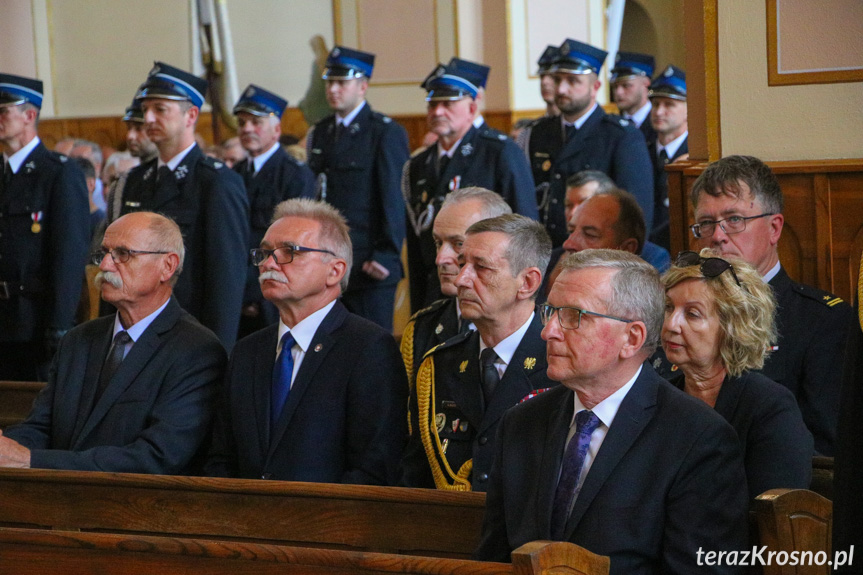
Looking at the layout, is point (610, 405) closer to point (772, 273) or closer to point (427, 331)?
point (772, 273)

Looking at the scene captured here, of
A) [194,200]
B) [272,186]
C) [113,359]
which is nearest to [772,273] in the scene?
[113,359]

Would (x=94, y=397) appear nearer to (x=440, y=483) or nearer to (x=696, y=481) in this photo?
(x=440, y=483)

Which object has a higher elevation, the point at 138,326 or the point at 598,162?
the point at 598,162

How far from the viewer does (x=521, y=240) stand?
2.94 m

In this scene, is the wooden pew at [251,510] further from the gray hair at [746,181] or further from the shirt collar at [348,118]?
the shirt collar at [348,118]

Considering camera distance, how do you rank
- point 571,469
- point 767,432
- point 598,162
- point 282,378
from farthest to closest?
point 598,162 → point 282,378 → point 767,432 → point 571,469

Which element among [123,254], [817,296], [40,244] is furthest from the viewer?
[40,244]

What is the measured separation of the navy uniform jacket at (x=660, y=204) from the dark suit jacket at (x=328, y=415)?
2243mm

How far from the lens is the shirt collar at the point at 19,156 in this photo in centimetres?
480

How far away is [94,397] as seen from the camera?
322 centimetres

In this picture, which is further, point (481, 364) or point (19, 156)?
point (19, 156)

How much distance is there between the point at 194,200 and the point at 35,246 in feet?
2.87

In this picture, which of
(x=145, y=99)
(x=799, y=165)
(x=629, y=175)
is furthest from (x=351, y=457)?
(x=629, y=175)

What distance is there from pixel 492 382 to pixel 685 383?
1.68ft
